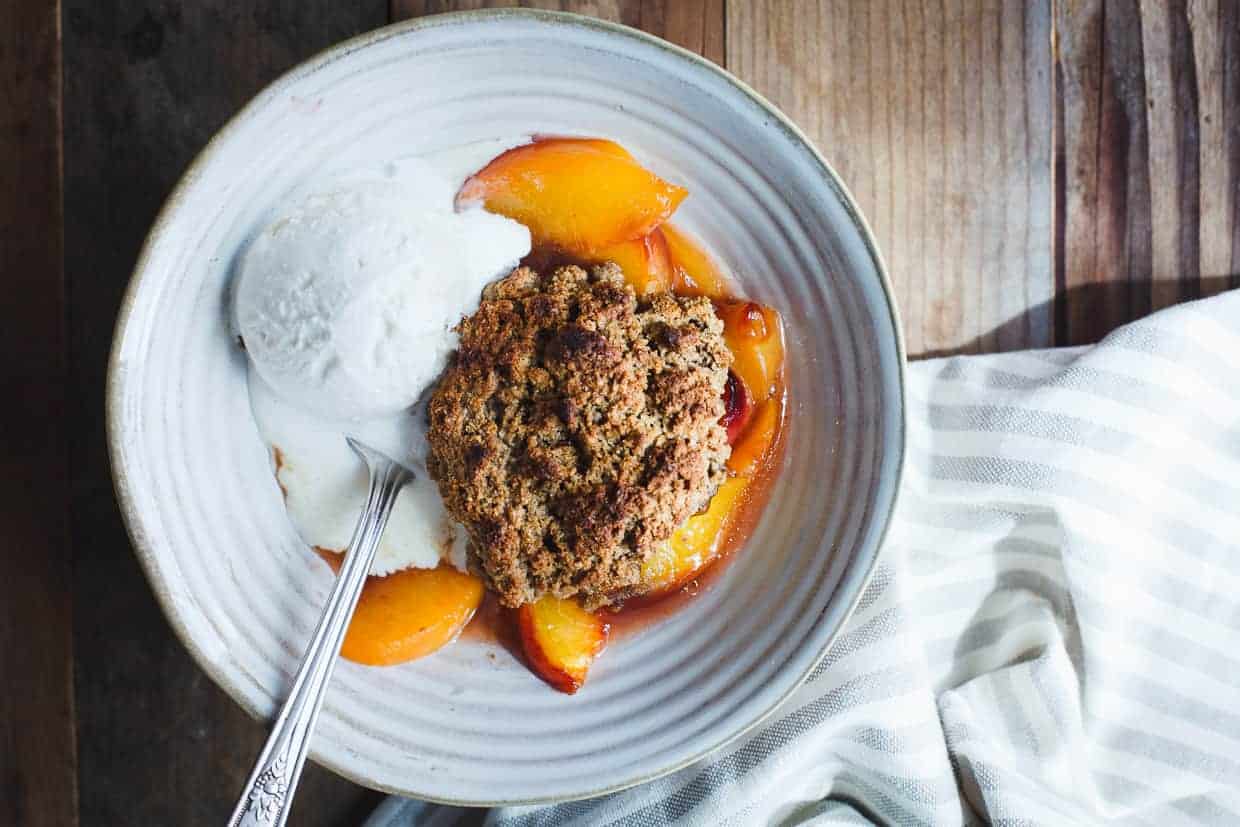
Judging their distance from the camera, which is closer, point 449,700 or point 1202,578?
point 449,700

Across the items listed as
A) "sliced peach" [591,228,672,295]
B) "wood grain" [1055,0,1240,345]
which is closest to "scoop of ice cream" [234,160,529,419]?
"sliced peach" [591,228,672,295]

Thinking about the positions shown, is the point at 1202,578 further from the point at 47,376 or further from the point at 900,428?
the point at 47,376

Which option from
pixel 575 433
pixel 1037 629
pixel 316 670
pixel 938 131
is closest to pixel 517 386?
pixel 575 433

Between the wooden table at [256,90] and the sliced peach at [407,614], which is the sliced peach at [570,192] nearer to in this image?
the wooden table at [256,90]

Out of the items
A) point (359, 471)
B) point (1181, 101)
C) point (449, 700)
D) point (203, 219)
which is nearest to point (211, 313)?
point (203, 219)

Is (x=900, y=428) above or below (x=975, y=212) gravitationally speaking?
below

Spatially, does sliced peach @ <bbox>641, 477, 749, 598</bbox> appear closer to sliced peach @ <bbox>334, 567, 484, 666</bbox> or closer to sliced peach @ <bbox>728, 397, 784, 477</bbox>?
sliced peach @ <bbox>728, 397, 784, 477</bbox>

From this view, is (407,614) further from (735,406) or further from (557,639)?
(735,406)
